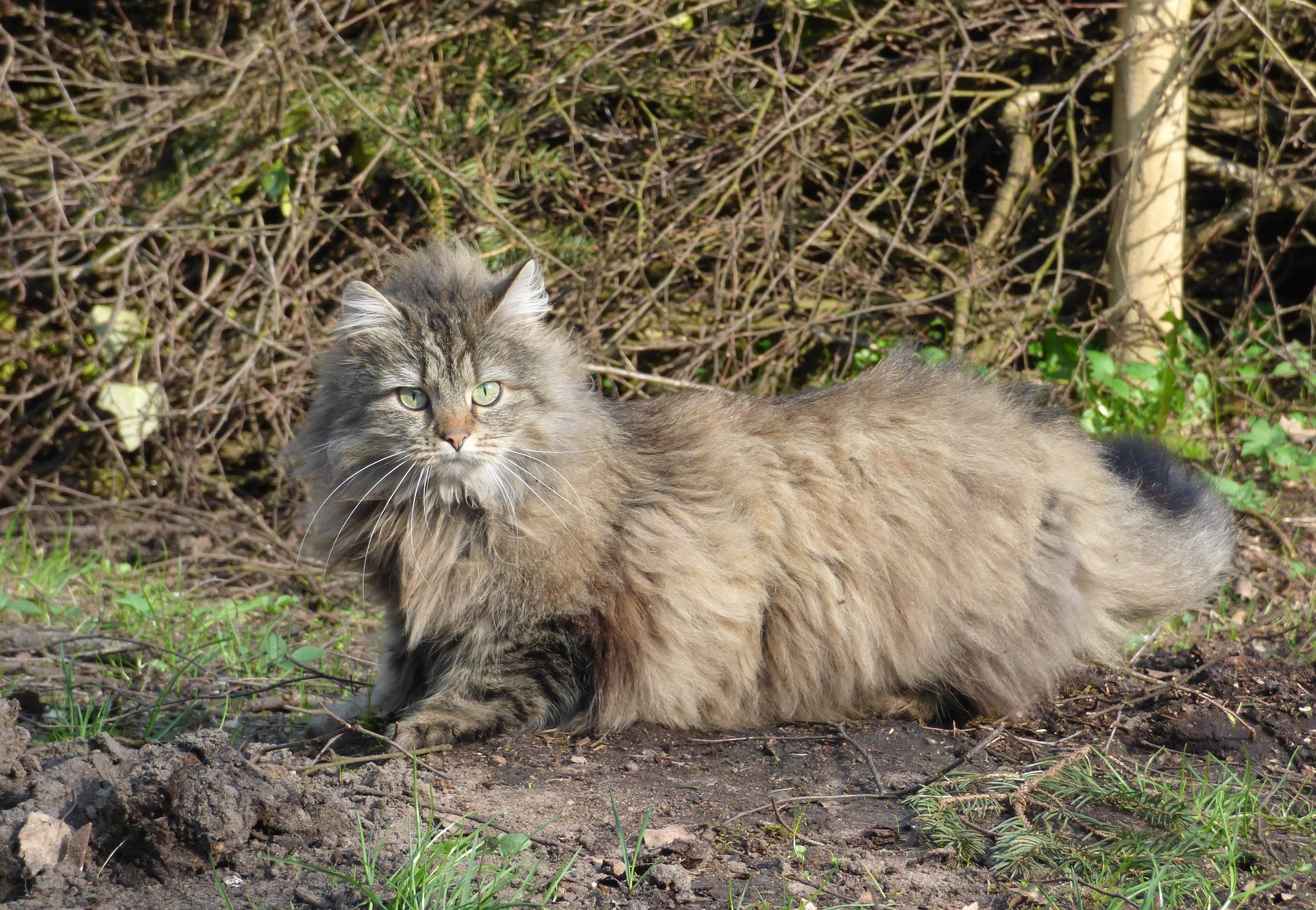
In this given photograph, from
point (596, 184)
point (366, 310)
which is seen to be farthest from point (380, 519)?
point (596, 184)

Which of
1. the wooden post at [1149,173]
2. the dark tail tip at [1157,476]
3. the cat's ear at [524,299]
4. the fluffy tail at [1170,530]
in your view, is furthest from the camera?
the wooden post at [1149,173]

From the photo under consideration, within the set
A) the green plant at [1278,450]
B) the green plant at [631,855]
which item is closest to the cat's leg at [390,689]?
the green plant at [631,855]

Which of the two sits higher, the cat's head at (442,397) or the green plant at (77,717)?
the cat's head at (442,397)

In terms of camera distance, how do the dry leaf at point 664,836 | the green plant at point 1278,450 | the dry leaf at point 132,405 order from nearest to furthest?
the dry leaf at point 664,836
the green plant at point 1278,450
the dry leaf at point 132,405

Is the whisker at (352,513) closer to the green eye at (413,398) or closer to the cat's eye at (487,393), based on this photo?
the green eye at (413,398)

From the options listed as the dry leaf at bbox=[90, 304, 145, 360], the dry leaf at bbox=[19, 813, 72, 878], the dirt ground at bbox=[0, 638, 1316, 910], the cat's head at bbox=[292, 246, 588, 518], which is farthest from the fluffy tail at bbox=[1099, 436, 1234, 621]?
the dry leaf at bbox=[90, 304, 145, 360]

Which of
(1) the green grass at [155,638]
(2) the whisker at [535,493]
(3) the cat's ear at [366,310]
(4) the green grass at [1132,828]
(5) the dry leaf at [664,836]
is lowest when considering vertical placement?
(1) the green grass at [155,638]

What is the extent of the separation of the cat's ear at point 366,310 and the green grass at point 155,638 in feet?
3.46

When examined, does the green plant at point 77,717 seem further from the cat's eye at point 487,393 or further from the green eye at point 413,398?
the cat's eye at point 487,393

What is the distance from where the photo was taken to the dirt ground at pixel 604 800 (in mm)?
2213

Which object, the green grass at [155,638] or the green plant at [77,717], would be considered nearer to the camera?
the green plant at [77,717]

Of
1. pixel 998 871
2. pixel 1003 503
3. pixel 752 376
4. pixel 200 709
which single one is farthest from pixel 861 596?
pixel 752 376

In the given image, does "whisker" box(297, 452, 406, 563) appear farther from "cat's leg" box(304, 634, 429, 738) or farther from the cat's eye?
"cat's leg" box(304, 634, 429, 738)

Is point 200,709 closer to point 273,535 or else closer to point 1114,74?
point 273,535
